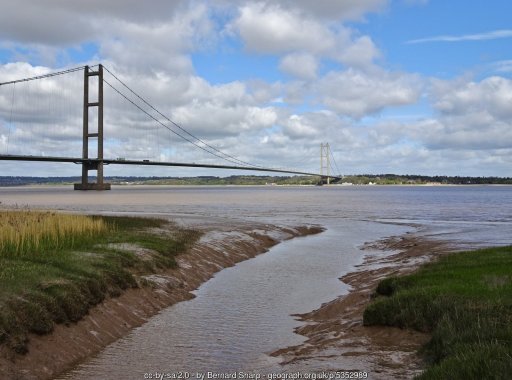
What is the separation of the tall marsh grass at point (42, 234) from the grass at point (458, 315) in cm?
1117

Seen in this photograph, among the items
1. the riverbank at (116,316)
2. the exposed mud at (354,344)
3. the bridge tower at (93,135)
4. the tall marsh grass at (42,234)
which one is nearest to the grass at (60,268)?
the tall marsh grass at (42,234)

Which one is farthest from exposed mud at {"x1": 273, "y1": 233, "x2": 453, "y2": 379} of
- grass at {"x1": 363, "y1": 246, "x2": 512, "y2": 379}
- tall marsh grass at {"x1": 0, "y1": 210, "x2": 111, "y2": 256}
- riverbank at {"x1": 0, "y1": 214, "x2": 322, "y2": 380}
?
tall marsh grass at {"x1": 0, "y1": 210, "x2": 111, "y2": 256}

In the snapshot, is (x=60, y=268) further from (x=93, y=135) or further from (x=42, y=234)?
(x=93, y=135)

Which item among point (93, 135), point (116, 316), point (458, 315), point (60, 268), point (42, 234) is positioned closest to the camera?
point (458, 315)

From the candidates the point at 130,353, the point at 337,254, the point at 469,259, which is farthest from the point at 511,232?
the point at 130,353

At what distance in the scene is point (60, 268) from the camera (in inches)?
567

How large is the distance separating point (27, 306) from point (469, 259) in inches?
554

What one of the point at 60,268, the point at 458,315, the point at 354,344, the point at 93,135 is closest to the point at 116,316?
the point at 60,268

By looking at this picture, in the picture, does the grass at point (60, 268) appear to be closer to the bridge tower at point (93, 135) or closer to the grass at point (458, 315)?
the grass at point (458, 315)

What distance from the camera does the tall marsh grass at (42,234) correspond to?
17438mm

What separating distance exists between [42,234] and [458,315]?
15.9 m

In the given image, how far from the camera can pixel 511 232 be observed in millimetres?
37250

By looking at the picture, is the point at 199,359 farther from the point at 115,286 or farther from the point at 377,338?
the point at 115,286

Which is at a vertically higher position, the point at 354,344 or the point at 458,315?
the point at 458,315
